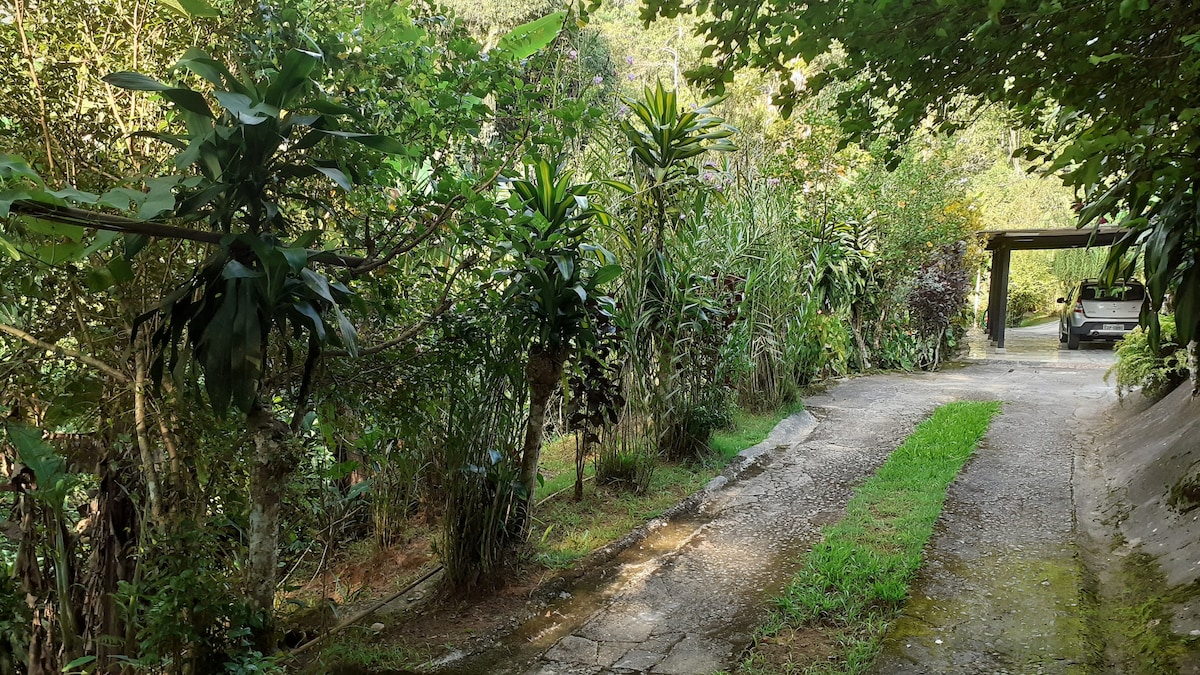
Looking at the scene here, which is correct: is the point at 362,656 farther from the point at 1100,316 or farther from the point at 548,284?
the point at 1100,316

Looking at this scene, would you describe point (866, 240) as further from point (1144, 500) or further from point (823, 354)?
point (1144, 500)

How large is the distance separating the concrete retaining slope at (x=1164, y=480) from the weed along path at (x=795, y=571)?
32 cm

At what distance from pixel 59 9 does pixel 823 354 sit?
873cm

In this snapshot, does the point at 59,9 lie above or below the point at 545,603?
above

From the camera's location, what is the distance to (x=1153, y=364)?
6.68 metres

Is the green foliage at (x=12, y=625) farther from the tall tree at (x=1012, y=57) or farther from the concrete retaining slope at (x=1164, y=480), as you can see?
the concrete retaining slope at (x=1164, y=480)

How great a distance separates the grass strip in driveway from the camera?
2.90 metres

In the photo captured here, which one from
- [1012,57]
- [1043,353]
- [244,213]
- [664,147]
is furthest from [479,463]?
[1043,353]

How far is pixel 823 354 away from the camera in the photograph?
375 inches

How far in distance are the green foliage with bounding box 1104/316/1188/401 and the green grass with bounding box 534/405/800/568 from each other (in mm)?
3763

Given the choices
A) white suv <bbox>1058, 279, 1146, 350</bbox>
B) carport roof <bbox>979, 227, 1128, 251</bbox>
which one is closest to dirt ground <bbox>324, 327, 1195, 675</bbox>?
carport roof <bbox>979, 227, 1128, 251</bbox>

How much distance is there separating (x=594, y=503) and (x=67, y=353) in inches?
122

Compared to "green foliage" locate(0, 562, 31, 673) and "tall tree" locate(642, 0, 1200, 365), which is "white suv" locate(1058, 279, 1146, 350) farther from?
"green foliage" locate(0, 562, 31, 673)

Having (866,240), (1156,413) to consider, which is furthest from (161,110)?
(866,240)
